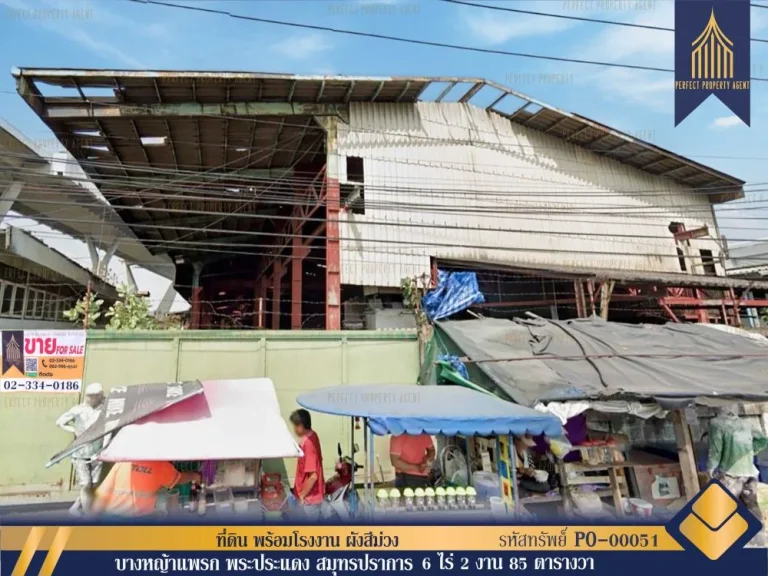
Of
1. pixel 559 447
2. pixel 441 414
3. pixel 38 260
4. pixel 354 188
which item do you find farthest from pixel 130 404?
pixel 38 260

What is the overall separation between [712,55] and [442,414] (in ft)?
27.5

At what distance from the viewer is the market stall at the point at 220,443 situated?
171 inches

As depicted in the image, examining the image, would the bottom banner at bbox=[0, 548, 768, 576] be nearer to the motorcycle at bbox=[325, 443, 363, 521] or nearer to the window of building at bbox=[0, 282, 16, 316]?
the motorcycle at bbox=[325, 443, 363, 521]

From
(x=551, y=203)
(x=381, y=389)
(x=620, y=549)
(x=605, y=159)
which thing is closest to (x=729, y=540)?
(x=620, y=549)

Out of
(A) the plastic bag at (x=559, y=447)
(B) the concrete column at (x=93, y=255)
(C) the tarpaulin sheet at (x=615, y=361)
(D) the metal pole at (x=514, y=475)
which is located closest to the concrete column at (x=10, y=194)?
(B) the concrete column at (x=93, y=255)

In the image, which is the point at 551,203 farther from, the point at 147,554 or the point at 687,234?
the point at 147,554

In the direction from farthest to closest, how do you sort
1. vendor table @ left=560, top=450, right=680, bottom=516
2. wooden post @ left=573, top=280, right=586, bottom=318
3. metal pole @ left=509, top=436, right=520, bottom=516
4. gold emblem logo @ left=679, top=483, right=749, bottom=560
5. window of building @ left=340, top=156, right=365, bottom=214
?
1. wooden post @ left=573, top=280, right=586, bottom=318
2. window of building @ left=340, top=156, right=365, bottom=214
3. vendor table @ left=560, top=450, right=680, bottom=516
4. metal pole @ left=509, top=436, right=520, bottom=516
5. gold emblem logo @ left=679, top=483, right=749, bottom=560

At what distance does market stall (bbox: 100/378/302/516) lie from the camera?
4344mm

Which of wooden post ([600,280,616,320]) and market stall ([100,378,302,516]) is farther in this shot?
wooden post ([600,280,616,320])

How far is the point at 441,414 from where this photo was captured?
15.8 feet

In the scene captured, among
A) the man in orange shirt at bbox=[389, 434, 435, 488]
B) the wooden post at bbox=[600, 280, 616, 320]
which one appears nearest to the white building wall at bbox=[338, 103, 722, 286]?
the wooden post at bbox=[600, 280, 616, 320]

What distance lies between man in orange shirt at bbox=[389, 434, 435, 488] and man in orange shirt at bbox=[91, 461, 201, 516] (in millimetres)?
2959

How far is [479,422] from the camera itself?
15.5 ft

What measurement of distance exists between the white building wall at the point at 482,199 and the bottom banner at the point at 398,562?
9033 millimetres
